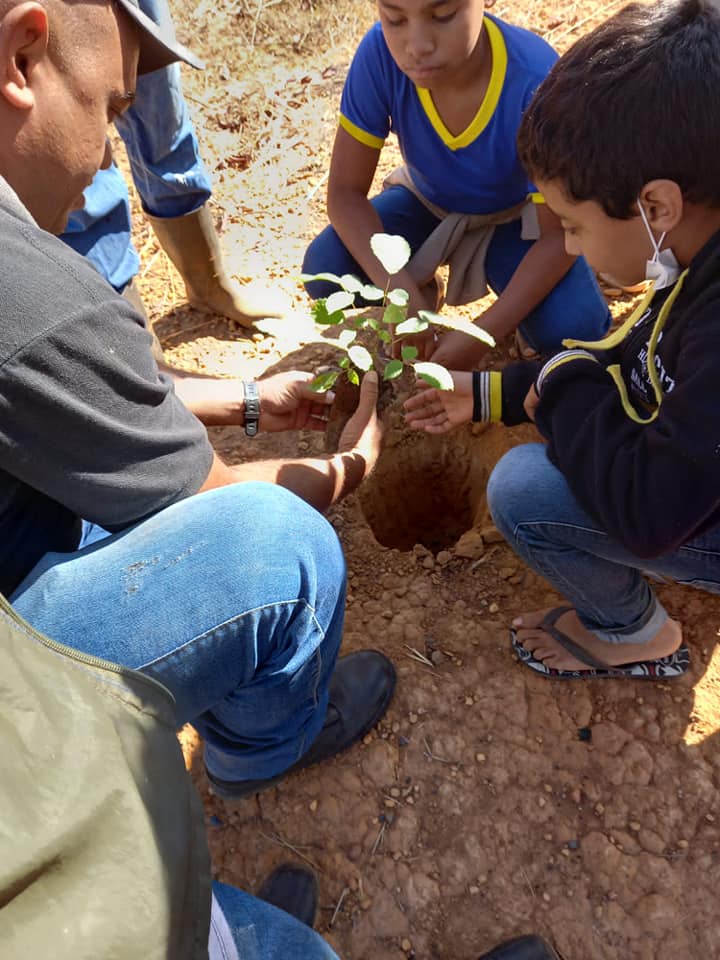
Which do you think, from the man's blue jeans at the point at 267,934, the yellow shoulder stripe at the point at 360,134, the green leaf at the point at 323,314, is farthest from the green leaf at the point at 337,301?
the man's blue jeans at the point at 267,934

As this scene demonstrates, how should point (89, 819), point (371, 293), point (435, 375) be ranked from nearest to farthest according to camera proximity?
point (89, 819), point (435, 375), point (371, 293)

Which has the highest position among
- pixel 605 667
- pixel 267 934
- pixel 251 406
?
pixel 251 406

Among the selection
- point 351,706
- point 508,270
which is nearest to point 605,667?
point 351,706

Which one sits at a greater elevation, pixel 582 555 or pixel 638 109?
pixel 638 109

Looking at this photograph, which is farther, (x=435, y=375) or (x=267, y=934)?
(x=435, y=375)

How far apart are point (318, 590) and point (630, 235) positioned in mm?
845

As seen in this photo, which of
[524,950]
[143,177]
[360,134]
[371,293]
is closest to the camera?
[524,950]

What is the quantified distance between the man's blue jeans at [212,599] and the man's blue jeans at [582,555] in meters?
0.45

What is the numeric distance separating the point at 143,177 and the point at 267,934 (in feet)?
6.93

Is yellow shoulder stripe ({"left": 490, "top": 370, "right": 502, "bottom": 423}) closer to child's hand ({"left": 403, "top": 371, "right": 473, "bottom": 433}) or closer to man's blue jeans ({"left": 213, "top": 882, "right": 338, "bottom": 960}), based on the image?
child's hand ({"left": 403, "top": 371, "right": 473, "bottom": 433})

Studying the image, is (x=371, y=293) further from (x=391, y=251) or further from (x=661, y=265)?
(x=661, y=265)

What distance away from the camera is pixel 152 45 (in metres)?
1.19

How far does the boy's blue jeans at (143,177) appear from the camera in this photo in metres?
1.99

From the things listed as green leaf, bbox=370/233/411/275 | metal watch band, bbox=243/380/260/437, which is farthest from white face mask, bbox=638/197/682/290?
metal watch band, bbox=243/380/260/437
